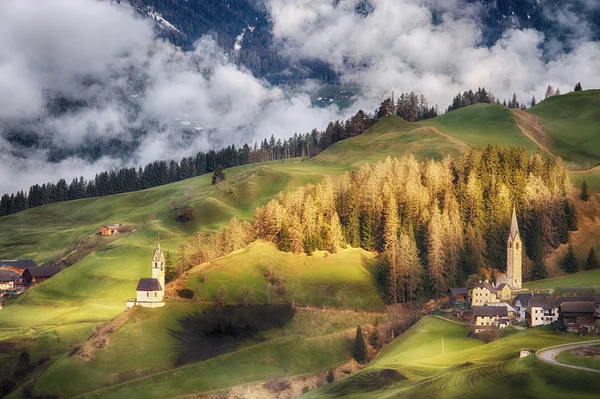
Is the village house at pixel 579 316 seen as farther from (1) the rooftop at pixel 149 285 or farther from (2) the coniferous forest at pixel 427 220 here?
(1) the rooftop at pixel 149 285

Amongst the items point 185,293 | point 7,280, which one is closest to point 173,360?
point 185,293

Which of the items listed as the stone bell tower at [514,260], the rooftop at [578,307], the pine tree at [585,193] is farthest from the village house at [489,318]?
the pine tree at [585,193]

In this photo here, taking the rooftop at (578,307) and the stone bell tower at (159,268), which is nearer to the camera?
the rooftop at (578,307)

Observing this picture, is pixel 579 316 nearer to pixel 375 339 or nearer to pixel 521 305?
pixel 521 305

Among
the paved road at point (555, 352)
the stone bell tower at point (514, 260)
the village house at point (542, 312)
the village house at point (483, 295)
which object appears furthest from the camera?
the stone bell tower at point (514, 260)

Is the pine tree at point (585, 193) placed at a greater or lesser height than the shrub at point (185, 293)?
greater

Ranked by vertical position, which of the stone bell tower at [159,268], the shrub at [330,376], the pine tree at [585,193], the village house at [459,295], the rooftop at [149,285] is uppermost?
the pine tree at [585,193]
